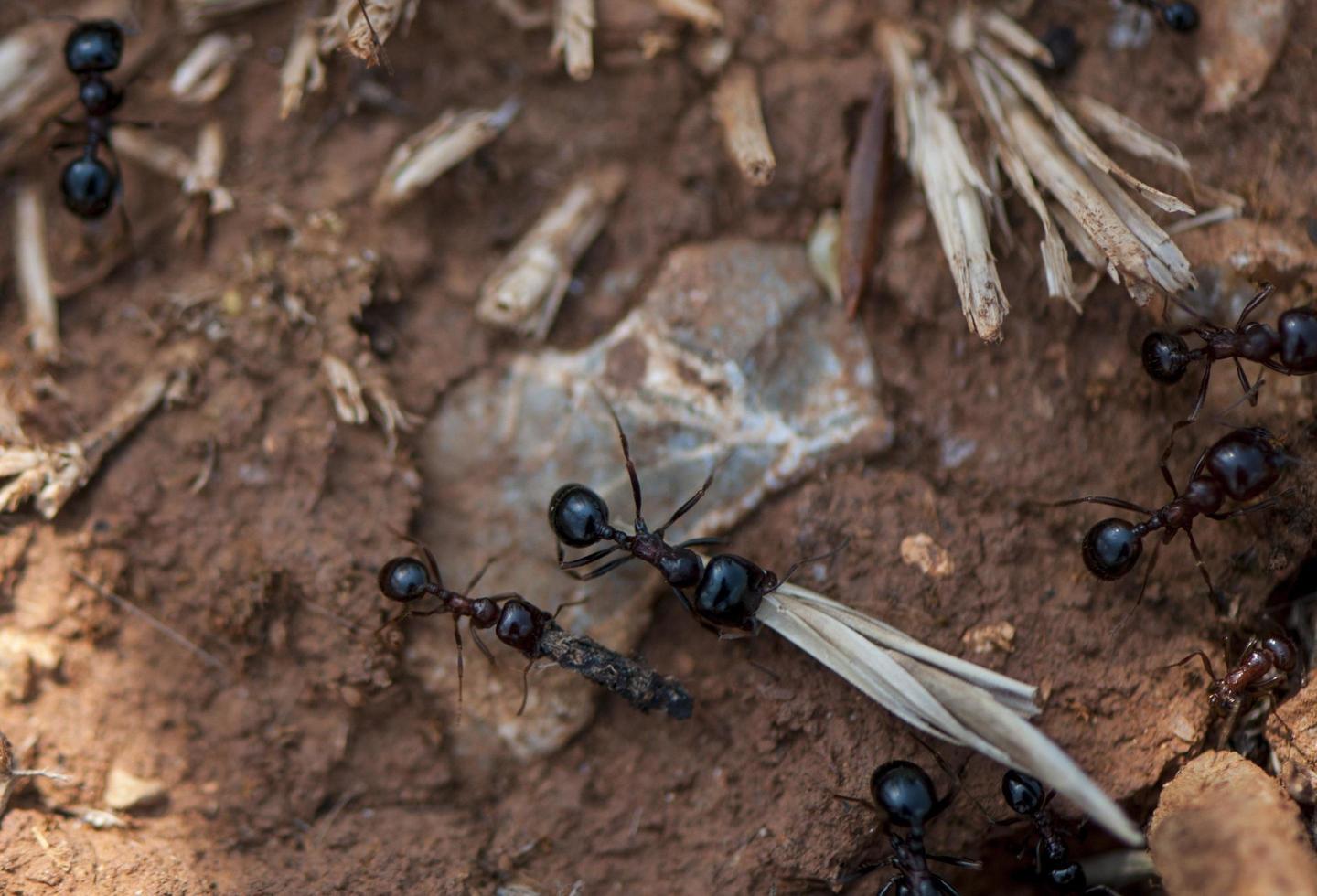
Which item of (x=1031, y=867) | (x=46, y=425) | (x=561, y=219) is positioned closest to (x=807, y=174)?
(x=561, y=219)

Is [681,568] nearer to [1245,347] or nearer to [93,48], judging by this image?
[1245,347]

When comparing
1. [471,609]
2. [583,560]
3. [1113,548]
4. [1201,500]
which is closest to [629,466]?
[583,560]

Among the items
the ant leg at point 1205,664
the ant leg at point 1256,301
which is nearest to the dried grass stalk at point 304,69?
the ant leg at point 1256,301

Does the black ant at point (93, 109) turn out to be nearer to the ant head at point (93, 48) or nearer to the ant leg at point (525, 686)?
the ant head at point (93, 48)

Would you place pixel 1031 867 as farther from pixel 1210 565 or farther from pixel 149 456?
pixel 149 456

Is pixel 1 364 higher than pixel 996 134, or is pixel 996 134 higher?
pixel 996 134
